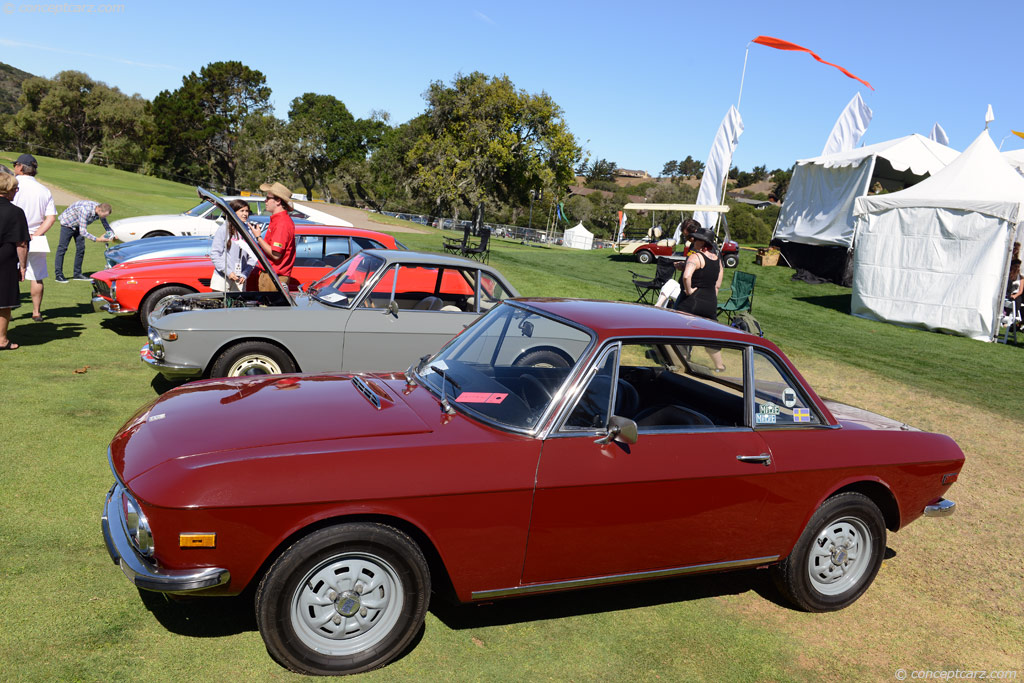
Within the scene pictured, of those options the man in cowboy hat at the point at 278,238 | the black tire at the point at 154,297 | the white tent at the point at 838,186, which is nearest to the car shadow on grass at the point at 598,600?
the man in cowboy hat at the point at 278,238

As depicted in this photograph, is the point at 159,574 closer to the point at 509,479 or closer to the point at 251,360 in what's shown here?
the point at 509,479

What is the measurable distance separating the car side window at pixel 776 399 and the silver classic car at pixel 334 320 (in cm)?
282

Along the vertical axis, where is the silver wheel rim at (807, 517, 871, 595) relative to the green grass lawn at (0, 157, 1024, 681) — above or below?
above

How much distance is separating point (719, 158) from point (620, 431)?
30642 millimetres

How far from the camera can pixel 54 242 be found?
54.4ft

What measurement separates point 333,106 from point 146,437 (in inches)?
3748

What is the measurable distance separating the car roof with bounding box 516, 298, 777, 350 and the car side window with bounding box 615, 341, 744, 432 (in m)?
0.07

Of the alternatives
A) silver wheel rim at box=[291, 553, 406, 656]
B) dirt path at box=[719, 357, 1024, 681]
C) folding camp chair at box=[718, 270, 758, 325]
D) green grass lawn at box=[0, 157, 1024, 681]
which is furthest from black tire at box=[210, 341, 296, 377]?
folding camp chair at box=[718, 270, 758, 325]

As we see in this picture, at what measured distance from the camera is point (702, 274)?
28.7 ft

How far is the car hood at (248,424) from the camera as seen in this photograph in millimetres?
2922

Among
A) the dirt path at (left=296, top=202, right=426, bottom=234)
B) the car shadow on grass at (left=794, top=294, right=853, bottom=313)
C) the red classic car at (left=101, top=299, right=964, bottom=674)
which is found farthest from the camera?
the dirt path at (left=296, top=202, right=426, bottom=234)

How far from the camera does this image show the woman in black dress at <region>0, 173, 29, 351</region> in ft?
23.2

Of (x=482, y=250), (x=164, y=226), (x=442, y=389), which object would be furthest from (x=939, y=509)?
(x=482, y=250)

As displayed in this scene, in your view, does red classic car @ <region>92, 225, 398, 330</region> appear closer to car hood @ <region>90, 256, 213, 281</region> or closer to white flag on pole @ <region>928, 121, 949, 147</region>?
car hood @ <region>90, 256, 213, 281</region>
